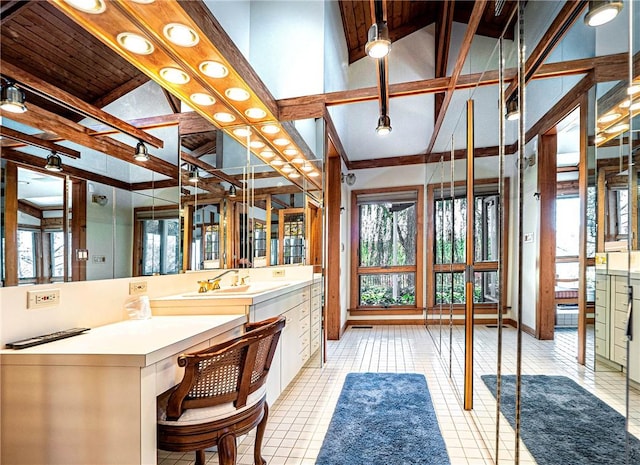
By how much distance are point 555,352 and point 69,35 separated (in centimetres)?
286

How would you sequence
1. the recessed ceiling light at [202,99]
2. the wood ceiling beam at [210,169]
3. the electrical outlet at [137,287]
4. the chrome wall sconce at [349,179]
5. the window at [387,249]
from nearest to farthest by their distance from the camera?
1. the electrical outlet at [137,287]
2. the recessed ceiling light at [202,99]
3. the wood ceiling beam at [210,169]
4. the chrome wall sconce at [349,179]
5. the window at [387,249]

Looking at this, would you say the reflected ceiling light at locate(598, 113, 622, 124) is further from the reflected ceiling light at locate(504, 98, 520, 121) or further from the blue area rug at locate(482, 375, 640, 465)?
the blue area rug at locate(482, 375, 640, 465)

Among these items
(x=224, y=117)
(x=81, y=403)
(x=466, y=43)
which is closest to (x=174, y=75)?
(x=224, y=117)

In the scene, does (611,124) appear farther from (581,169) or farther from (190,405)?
(190,405)

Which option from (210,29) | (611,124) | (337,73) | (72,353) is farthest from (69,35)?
(337,73)

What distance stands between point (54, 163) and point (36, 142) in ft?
0.39

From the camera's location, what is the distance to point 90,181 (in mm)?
1850

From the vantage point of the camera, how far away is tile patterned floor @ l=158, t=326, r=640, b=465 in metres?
1.36

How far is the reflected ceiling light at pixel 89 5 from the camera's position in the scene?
1616 mm

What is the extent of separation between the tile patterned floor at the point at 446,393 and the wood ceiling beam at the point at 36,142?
186 centimetres

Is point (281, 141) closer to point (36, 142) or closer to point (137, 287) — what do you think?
point (137, 287)

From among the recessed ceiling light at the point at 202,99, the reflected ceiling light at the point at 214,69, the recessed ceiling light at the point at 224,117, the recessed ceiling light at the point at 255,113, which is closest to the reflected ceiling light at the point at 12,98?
Result: the reflected ceiling light at the point at 214,69

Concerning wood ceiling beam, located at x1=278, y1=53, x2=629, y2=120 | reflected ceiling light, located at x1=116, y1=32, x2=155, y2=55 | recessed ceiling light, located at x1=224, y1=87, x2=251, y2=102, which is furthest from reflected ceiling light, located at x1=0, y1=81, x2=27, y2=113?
wood ceiling beam, located at x1=278, y1=53, x2=629, y2=120

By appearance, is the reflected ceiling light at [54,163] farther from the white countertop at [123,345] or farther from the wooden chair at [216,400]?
the wooden chair at [216,400]
